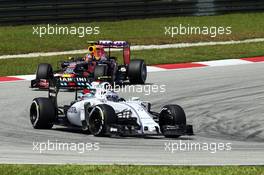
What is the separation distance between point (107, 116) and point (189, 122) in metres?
2.90

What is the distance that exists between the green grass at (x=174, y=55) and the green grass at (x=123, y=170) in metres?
13.5

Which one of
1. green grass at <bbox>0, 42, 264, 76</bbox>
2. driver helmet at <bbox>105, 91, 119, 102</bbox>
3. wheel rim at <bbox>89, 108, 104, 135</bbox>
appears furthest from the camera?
green grass at <bbox>0, 42, 264, 76</bbox>

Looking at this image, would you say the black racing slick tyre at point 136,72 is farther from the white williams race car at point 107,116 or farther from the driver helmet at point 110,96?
the driver helmet at point 110,96

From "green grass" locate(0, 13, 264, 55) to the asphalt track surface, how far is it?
6590 millimetres

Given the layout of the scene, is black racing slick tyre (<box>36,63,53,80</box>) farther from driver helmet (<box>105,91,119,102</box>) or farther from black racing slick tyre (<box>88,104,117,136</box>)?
black racing slick tyre (<box>88,104,117,136</box>)

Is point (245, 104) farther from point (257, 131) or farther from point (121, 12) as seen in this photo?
point (121, 12)

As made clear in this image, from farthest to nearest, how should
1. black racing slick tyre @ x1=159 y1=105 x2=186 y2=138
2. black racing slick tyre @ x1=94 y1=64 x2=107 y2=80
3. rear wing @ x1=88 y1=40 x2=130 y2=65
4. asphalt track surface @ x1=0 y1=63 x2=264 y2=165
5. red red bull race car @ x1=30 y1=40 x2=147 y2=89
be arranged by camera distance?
red red bull race car @ x1=30 y1=40 x2=147 y2=89, rear wing @ x1=88 y1=40 x2=130 y2=65, black racing slick tyre @ x1=94 y1=64 x2=107 y2=80, black racing slick tyre @ x1=159 y1=105 x2=186 y2=138, asphalt track surface @ x1=0 y1=63 x2=264 y2=165

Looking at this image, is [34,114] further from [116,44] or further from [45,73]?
[45,73]

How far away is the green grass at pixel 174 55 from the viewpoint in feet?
89.4

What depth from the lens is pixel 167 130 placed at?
1602 cm

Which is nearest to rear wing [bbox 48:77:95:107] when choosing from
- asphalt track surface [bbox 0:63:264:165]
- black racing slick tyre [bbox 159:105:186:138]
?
asphalt track surface [bbox 0:63:264:165]

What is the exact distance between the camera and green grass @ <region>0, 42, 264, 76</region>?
27250 millimetres

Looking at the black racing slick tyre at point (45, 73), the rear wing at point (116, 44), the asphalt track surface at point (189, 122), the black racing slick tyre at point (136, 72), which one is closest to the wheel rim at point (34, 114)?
the asphalt track surface at point (189, 122)

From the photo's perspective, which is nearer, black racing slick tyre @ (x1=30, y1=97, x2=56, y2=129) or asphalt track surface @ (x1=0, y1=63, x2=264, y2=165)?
asphalt track surface @ (x1=0, y1=63, x2=264, y2=165)
